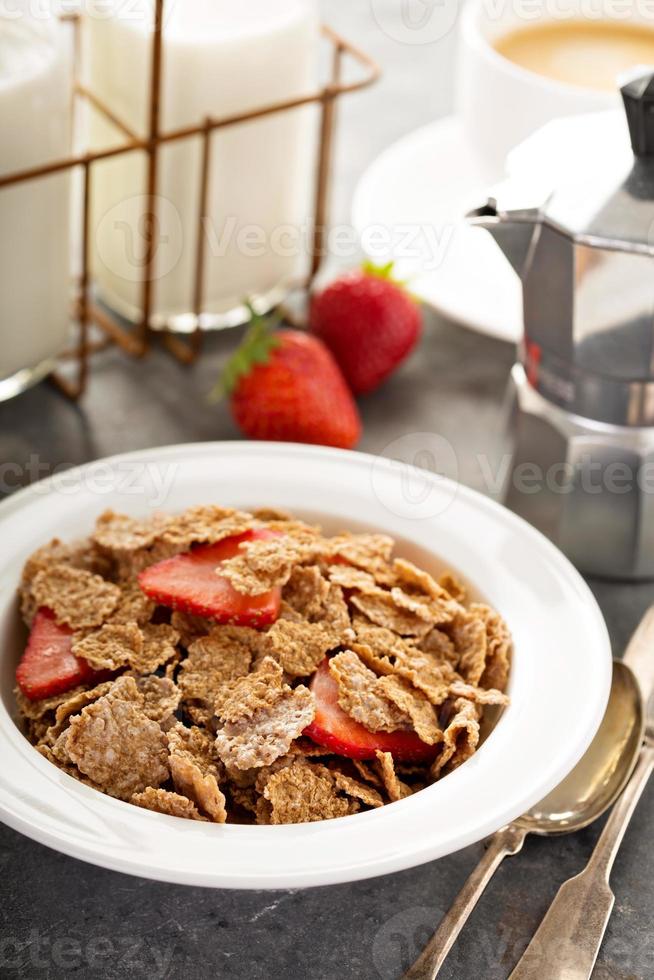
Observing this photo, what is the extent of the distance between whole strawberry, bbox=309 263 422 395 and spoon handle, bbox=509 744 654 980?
0.44 metres

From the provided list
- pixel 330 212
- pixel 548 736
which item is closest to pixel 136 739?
pixel 548 736

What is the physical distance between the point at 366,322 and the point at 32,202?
28cm

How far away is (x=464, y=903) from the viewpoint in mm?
622

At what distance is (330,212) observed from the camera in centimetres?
121

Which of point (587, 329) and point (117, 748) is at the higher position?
point (587, 329)

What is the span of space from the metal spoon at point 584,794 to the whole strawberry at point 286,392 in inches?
11.8

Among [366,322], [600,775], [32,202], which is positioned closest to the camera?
[600,775]

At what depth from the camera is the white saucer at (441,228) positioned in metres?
0.99

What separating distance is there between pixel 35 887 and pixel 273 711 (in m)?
0.15

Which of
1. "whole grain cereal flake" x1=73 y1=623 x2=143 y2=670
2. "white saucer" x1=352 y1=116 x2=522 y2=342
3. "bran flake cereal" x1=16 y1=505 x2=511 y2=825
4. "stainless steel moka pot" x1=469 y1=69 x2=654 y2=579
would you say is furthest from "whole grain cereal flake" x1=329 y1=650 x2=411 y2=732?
"white saucer" x1=352 y1=116 x2=522 y2=342

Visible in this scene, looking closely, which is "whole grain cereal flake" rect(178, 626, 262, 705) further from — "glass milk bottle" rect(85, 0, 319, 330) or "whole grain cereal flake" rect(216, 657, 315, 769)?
"glass milk bottle" rect(85, 0, 319, 330)

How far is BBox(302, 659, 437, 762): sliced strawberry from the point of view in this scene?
64 centimetres

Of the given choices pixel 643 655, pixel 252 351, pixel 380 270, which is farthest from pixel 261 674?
pixel 380 270

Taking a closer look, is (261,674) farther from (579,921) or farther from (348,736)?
(579,921)
